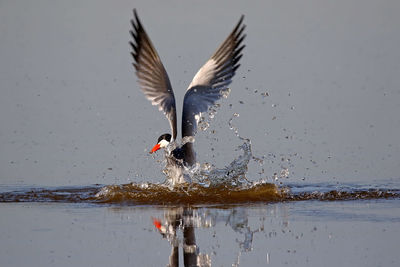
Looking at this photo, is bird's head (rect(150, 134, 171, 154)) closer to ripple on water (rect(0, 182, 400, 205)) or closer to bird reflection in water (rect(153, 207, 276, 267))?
ripple on water (rect(0, 182, 400, 205))

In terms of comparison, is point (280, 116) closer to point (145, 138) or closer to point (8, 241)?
point (145, 138)

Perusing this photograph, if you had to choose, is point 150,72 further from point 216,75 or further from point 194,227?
point 194,227

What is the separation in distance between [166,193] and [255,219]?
1.73 meters

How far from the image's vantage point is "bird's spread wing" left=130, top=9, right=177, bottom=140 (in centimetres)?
1064

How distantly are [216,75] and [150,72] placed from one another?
2.66 ft

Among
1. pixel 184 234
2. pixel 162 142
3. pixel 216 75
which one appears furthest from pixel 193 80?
pixel 184 234

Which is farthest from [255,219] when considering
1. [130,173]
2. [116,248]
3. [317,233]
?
[130,173]

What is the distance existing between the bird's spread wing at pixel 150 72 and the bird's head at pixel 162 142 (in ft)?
1.03

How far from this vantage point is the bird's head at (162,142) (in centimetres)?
1039

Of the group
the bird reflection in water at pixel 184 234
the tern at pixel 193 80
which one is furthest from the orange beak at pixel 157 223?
the tern at pixel 193 80

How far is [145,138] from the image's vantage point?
37.5 feet

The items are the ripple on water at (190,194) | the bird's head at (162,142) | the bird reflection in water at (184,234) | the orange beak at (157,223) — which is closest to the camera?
the bird reflection in water at (184,234)

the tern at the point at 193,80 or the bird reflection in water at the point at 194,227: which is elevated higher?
the tern at the point at 193,80

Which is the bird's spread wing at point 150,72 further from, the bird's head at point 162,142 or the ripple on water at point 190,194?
the ripple on water at point 190,194
